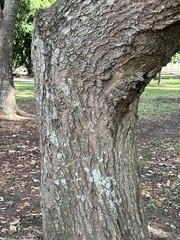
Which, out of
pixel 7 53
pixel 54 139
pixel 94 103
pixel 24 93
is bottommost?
pixel 24 93

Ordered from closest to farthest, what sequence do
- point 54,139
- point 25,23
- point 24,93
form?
point 54,139 < point 25,23 < point 24,93

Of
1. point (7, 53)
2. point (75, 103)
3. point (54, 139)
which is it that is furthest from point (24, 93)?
point (75, 103)

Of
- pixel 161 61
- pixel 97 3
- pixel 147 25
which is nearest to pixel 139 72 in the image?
pixel 161 61

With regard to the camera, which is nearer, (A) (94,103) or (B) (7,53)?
(A) (94,103)

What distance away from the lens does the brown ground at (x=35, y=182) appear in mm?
3426

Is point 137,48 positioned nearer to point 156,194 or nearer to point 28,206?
point 28,206

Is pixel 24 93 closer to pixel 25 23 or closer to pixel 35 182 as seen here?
pixel 25 23

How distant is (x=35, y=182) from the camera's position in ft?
15.1

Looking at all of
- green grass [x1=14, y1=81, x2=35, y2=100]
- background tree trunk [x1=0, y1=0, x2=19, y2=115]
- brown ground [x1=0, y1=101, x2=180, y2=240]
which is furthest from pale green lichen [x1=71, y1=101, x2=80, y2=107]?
green grass [x1=14, y1=81, x2=35, y2=100]

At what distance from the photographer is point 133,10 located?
1906 millimetres

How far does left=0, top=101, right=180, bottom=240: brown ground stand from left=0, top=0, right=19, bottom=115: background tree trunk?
111cm

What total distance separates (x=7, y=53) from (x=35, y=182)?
5236mm

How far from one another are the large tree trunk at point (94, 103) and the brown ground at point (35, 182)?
0.99m

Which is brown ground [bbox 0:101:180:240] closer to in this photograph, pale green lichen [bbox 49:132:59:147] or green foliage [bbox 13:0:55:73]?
pale green lichen [bbox 49:132:59:147]
